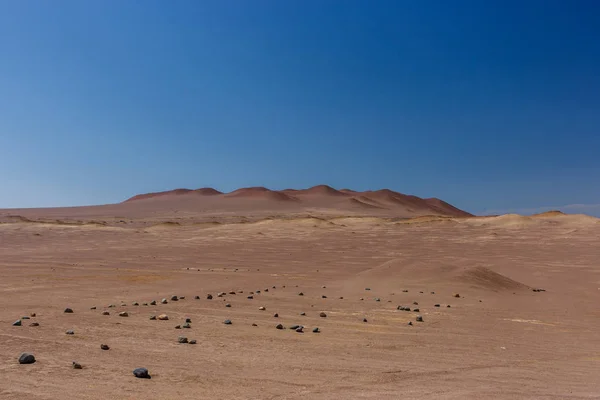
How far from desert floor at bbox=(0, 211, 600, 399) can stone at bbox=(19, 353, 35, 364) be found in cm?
9

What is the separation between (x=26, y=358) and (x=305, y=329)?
3888 mm

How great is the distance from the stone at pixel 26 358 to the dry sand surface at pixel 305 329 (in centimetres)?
8

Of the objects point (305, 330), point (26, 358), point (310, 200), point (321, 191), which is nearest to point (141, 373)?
point (26, 358)

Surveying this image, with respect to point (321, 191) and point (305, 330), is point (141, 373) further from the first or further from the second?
point (321, 191)

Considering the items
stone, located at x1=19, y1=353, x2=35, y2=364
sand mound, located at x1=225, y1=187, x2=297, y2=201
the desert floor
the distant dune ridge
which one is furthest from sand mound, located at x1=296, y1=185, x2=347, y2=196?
stone, located at x1=19, y1=353, x2=35, y2=364

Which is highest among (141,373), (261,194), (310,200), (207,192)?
(207,192)

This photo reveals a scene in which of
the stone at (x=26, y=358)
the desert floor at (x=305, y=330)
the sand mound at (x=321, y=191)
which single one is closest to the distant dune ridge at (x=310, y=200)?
the sand mound at (x=321, y=191)

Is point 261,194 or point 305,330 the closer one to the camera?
point 305,330

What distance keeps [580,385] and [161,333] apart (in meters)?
4.95

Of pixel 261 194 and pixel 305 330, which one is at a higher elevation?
pixel 261 194

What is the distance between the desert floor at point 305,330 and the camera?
198 inches

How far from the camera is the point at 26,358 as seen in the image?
529cm

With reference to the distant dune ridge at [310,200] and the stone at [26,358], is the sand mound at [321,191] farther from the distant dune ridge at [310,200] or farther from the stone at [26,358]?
the stone at [26,358]

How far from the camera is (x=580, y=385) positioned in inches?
211
